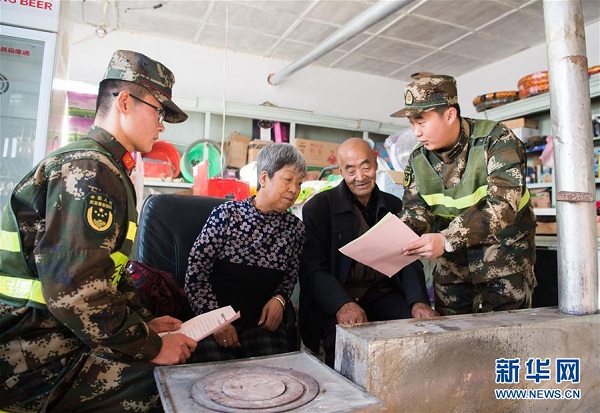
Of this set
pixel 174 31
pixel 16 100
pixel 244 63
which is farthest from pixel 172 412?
pixel 244 63

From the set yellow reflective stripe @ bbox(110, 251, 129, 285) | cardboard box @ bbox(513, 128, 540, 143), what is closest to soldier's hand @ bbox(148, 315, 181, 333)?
yellow reflective stripe @ bbox(110, 251, 129, 285)

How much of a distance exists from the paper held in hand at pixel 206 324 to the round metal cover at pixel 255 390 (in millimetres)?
246

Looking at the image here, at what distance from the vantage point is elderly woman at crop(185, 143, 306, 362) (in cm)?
175

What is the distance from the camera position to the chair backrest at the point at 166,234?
1879 millimetres

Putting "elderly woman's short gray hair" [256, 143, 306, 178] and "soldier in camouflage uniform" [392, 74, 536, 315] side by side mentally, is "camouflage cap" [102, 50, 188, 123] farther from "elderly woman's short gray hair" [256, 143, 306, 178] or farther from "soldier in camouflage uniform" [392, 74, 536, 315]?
"soldier in camouflage uniform" [392, 74, 536, 315]

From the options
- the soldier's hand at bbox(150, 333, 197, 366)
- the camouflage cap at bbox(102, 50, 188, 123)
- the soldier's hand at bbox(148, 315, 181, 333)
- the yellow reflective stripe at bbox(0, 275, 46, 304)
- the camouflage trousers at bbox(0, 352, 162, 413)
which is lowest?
the camouflage trousers at bbox(0, 352, 162, 413)

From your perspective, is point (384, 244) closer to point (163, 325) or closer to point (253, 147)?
point (163, 325)

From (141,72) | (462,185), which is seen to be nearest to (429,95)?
(462,185)

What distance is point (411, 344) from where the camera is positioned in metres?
1.04

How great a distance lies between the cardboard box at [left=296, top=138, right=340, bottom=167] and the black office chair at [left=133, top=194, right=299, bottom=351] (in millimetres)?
3784

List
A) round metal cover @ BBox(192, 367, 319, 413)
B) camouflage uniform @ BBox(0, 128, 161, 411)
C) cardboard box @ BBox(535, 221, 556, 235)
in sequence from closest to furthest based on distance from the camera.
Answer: round metal cover @ BBox(192, 367, 319, 413) < camouflage uniform @ BBox(0, 128, 161, 411) < cardboard box @ BBox(535, 221, 556, 235)

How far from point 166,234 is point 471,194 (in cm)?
128

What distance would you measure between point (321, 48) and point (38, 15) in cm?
311

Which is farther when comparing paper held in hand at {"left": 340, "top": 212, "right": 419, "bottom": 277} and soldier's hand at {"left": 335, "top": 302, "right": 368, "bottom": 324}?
soldier's hand at {"left": 335, "top": 302, "right": 368, "bottom": 324}
